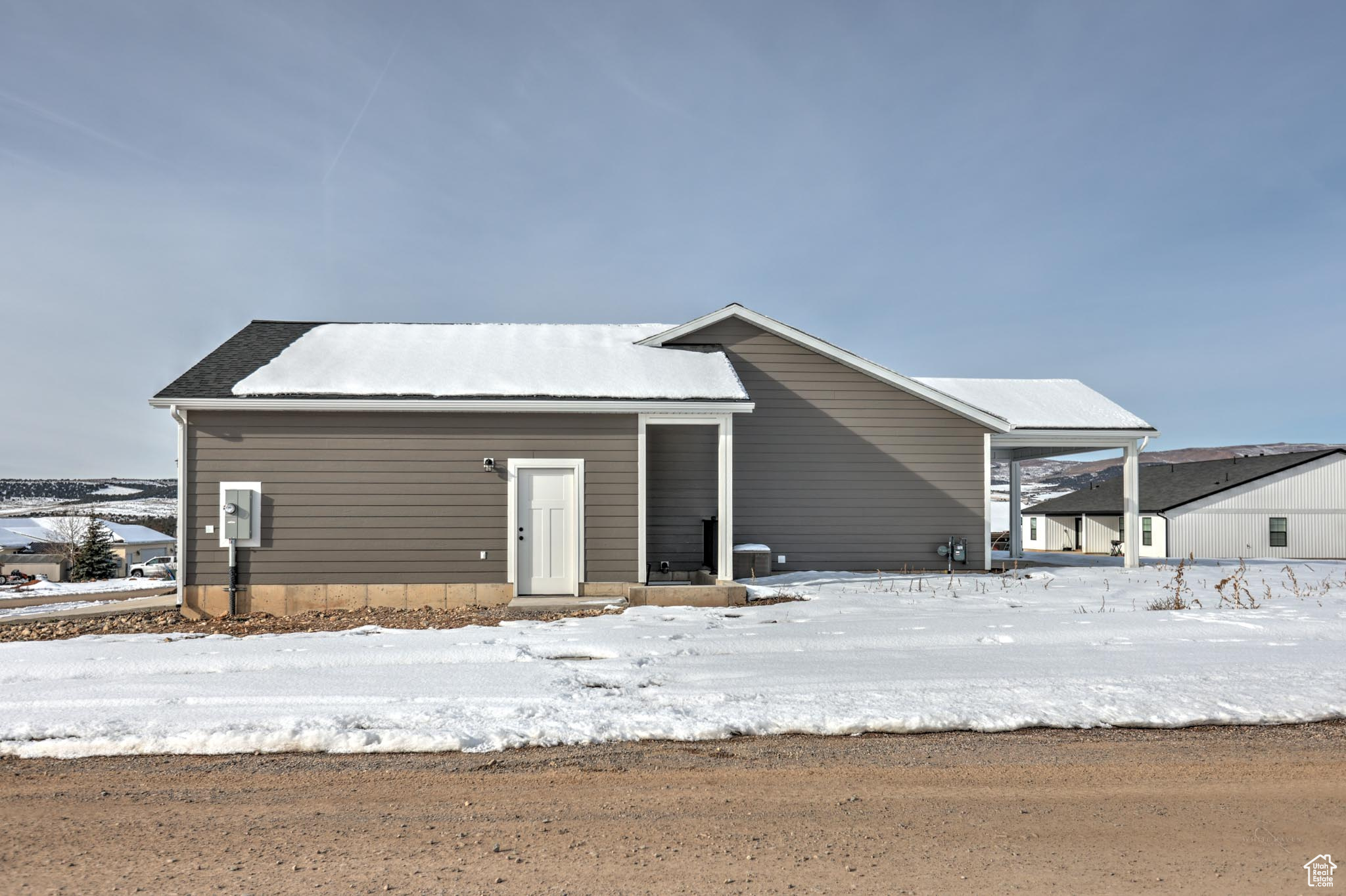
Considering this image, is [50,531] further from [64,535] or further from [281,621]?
[281,621]

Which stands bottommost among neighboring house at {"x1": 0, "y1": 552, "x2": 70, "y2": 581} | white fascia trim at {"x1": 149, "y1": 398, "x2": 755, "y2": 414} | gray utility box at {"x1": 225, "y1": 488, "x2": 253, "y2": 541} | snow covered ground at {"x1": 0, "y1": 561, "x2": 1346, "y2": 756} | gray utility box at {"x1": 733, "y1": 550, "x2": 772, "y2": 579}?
neighboring house at {"x1": 0, "y1": 552, "x2": 70, "y2": 581}

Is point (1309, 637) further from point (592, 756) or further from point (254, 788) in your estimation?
point (254, 788)

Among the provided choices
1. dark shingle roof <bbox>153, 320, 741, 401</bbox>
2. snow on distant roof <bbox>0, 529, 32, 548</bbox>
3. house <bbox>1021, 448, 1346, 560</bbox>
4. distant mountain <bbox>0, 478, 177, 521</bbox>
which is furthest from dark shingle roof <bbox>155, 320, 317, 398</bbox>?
distant mountain <bbox>0, 478, 177, 521</bbox>

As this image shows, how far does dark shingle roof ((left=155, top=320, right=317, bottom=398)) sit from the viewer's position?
37.2 feet

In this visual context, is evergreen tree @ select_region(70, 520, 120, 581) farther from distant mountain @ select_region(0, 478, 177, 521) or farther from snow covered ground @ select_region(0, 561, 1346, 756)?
distant mountain @ select_region(0, 478, 177, 521)

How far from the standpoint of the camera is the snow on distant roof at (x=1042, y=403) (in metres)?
15.8

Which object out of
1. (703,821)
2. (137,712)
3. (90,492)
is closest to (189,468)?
(137,712)

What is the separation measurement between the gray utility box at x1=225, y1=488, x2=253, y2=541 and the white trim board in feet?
11.8

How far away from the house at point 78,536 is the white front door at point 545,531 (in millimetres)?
57975

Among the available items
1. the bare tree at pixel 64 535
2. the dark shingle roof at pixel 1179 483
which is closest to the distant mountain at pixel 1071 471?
the dark shingle roof at pixel 1179 483

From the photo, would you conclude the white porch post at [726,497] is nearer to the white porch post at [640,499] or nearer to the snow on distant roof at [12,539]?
the white porch post at [640,499]

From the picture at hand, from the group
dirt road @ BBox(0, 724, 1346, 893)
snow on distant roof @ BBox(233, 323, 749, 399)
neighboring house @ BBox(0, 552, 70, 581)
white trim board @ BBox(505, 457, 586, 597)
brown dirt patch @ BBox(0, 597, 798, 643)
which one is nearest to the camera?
dirt road @ BBox(0, 724, 1346, 893)

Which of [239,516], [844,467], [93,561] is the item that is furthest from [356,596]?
[93,561]

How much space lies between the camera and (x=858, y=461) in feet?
45.6
